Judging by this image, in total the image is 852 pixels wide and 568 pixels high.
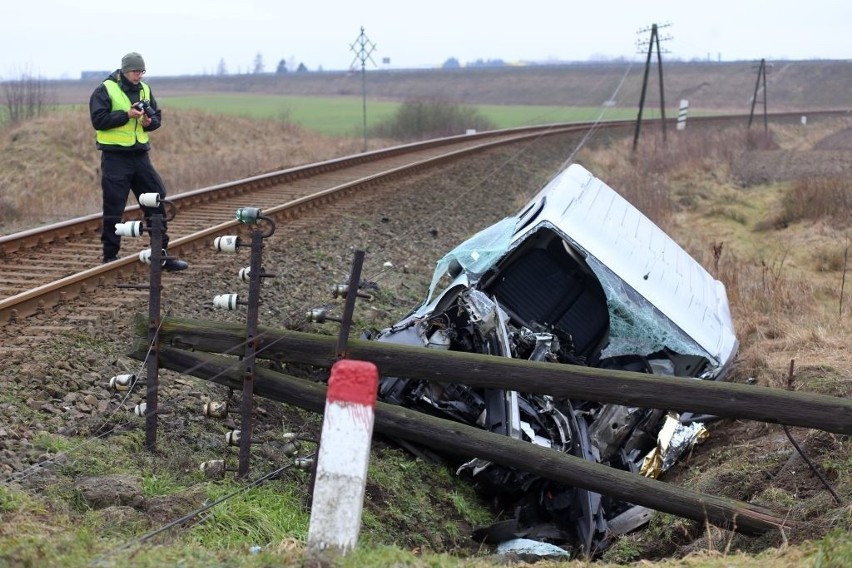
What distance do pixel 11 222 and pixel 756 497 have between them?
1147 cm

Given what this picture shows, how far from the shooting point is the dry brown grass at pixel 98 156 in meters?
17.8

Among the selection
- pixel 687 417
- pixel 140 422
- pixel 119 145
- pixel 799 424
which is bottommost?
pixel 687 417

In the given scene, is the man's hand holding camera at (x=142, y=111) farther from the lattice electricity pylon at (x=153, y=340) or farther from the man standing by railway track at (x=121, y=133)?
the lattice electricity pylon at (x=153, y=340)

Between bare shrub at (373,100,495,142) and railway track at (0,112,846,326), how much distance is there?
17.9 metres

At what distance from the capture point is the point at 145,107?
9703 millimetres

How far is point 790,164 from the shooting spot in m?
32.7

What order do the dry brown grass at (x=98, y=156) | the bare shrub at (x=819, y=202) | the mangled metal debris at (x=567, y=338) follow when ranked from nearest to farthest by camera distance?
the mangled metal debris at (x=567, y=338) → the dry brown grass at (x=98, y=156) → the bare shrub at (x=819, y=202)

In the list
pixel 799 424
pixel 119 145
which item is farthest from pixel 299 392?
pixel 119 145

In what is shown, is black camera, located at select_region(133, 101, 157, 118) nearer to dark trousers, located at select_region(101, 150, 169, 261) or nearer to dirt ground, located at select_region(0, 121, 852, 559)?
dark trousers, located at select_region(101, 150, 169, 261)

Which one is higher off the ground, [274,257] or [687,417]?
[274,257]

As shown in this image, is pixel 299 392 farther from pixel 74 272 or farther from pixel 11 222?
pixel 11 222

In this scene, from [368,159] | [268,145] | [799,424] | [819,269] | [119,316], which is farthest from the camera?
[268,145]

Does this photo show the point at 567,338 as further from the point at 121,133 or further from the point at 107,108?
the point at 107,108

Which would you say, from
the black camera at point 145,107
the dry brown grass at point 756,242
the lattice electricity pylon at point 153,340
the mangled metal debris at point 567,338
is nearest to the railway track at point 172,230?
the black camera at point 145,107
